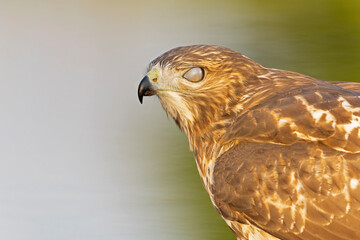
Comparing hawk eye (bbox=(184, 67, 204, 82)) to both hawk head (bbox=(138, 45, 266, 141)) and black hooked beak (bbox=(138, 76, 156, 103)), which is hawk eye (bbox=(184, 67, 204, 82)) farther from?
black hooked beak (bbox=(138, 76, 156, 103))

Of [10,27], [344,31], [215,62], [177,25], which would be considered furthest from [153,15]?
[215,62]

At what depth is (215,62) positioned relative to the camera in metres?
3.93

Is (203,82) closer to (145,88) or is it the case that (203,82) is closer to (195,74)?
(195,74)

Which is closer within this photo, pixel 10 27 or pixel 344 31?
pixel 344 31

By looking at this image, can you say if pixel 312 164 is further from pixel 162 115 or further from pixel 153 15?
pixel 153 15

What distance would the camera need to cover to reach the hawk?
11.1 feet

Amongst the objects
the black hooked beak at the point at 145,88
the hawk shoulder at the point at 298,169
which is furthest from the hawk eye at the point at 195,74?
the hawk shoulder at the point at 298,169

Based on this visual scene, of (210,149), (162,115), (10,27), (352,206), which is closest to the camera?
(352,206)

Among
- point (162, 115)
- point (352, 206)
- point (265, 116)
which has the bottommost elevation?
point (162, 115)

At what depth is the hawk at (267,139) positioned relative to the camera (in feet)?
11.1

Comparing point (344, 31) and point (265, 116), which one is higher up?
point (265, 116)

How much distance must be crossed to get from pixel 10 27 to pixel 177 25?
2.59 m

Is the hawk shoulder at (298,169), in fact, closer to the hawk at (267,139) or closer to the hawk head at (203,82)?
the hawk at (267,139)

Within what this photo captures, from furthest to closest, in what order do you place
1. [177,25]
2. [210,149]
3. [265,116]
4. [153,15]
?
1. [153,15]
2. [177,25]
3. [210,149]
4. [265,116]
